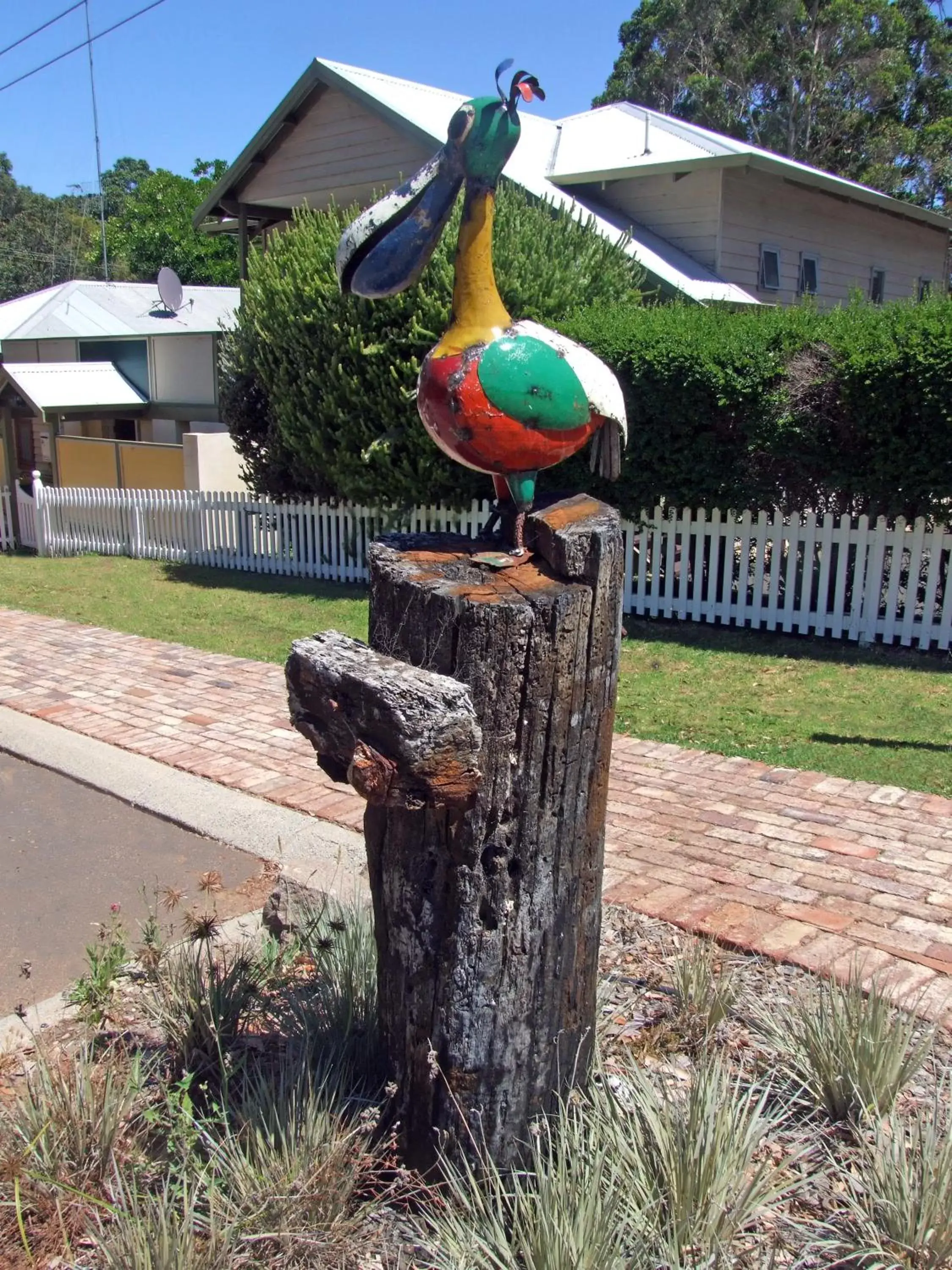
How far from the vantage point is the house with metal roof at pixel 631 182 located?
45.6ft

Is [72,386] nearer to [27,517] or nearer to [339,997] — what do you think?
[27,517]

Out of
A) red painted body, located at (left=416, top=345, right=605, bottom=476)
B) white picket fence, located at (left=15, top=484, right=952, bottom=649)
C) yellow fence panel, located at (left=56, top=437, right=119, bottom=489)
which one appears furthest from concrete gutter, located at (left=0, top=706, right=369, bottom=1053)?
yellow fence panel, located at (left=56, top=437, right=119, bottom=489)

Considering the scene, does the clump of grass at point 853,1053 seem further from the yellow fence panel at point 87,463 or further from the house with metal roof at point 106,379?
the yellow fence panel at point 87,463

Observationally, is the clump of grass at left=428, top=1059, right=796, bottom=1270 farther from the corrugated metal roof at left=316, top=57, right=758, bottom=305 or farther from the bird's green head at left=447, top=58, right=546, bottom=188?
the corrugated metal roof at left=316, top=57, right=758, bottom=305

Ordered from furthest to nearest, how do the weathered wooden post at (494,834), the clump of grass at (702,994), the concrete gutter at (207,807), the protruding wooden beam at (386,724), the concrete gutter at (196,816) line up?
the concrete gutter at (207,807) < the concrete gutter at (196,816) < the clump of grass at (702,994) < the weathered wooden post at (494,834) < the protruding wooden beam at (386,724)

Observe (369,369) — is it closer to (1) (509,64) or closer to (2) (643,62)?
(1) (509,64)

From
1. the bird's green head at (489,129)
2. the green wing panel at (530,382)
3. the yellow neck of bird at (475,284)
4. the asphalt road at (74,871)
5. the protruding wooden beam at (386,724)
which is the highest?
the bird's green head at (489,129)

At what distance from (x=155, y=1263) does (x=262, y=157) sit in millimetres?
17160

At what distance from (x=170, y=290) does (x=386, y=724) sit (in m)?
19.4

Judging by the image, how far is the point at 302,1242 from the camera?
2.19m

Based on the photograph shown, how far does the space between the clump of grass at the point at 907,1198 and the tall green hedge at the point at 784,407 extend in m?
6.61

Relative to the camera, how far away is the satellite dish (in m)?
19.2

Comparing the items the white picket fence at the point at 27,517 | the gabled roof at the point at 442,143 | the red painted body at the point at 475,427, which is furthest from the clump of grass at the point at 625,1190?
the white picket fence at the point at 27,517

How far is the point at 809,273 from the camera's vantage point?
1634cm
